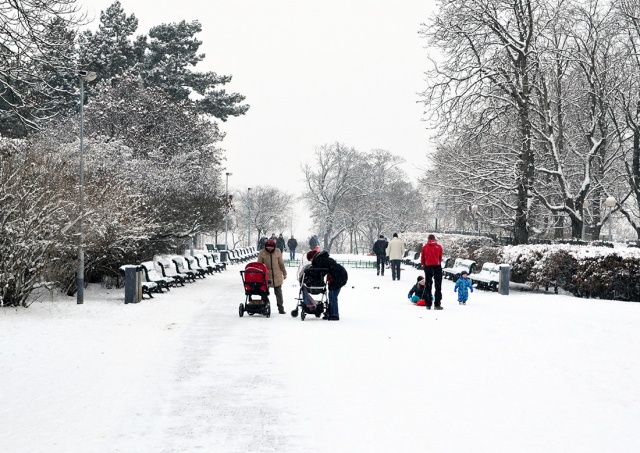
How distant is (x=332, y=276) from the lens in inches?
603

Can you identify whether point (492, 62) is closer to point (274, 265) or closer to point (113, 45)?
point (274, 265)

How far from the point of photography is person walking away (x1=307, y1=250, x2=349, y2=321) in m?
15.3

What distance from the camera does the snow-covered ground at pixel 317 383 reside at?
6.36 meters

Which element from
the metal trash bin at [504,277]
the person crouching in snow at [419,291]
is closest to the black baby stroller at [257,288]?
the person crouching in snow at [419,291]

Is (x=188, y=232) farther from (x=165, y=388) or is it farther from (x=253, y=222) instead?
(x=253, y=222)

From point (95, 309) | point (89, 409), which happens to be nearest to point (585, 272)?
point (95, 309)

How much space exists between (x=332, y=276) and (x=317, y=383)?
6.74m

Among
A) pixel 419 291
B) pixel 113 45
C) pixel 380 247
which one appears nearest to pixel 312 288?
pixel 419 291

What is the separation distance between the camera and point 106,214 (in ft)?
65.9

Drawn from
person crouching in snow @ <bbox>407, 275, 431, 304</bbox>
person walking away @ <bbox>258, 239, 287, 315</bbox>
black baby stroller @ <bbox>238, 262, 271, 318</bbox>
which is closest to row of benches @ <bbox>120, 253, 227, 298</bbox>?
person walking away @ <bbox>258, 239, 287, 315</bbox>

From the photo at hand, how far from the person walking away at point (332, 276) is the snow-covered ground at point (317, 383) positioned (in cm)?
38

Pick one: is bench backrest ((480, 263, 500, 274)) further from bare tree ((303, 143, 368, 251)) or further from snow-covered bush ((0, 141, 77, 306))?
bare tree ((303, 143, 368, 251))

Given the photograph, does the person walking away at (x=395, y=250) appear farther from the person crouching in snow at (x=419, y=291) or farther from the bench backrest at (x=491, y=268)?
the person crouching in snow at (x=419, y=291)

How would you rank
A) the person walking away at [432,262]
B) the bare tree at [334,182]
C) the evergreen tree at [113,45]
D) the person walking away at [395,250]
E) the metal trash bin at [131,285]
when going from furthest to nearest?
the bare tree at [334,182] < the evergreen tree at [113,45] < the person walking away at [395,250] < the metal trash bin at [131,285] < the person walking away at [432,262]
